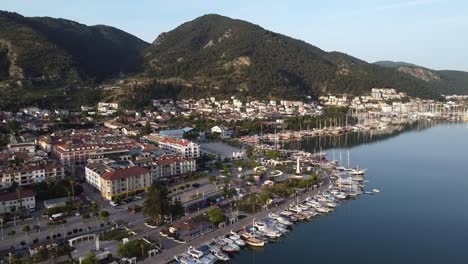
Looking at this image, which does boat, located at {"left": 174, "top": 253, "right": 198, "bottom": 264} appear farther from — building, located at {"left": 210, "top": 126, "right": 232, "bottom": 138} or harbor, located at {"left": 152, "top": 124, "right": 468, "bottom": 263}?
building, located at {"left": 210, "top": 126, "right": 232, "bottom": 138}

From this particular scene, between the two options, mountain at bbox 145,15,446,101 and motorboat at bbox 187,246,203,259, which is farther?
mountain at bbox 145,15,446,101

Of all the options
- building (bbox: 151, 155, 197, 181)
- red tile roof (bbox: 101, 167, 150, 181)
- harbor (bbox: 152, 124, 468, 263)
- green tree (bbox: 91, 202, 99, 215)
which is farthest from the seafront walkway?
building (bbox: 151, 155, 197, 181)

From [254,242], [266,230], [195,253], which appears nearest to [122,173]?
[195,253]

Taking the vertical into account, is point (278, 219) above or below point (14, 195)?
below

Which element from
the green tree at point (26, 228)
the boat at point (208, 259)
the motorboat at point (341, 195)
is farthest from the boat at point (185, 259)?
the motorboat at point (341, 195)

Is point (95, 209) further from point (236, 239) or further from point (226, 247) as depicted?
point (236, 239)

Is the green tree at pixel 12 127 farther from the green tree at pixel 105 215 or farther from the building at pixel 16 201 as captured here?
the green tree at pixel 105 215
